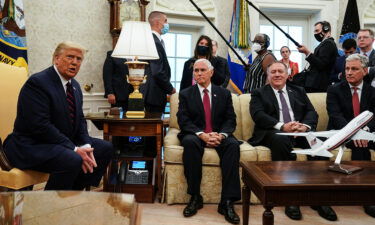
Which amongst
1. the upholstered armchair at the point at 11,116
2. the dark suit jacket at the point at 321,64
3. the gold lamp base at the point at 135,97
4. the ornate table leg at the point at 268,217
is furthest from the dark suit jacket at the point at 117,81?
the ornate table leg at the point at 268,217

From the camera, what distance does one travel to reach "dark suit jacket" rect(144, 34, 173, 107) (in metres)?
3.23

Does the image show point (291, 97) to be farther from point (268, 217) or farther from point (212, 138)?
point (268, 217)

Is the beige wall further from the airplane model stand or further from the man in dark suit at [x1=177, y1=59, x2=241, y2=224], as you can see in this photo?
the airplane model stand

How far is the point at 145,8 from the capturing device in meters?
4.52

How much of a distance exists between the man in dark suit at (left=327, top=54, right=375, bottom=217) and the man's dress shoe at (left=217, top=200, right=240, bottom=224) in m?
1.17

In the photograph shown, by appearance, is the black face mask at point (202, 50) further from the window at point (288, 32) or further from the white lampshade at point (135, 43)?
→ the window at point (288, 32)

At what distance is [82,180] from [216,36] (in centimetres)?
345

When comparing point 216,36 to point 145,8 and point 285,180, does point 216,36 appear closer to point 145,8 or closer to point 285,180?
point 145,8

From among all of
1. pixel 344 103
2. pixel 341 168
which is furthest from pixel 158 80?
pixel 341 168

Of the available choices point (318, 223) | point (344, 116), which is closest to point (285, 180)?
point (318, 223)

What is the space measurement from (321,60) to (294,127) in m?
1.14

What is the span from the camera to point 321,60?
3516 mm

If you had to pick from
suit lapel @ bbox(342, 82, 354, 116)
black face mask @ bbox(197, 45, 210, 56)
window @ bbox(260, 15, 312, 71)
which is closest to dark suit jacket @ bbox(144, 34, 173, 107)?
black face mask @ bbox(197, 45, 210, 56)

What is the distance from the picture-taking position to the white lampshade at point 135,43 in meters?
2.66
